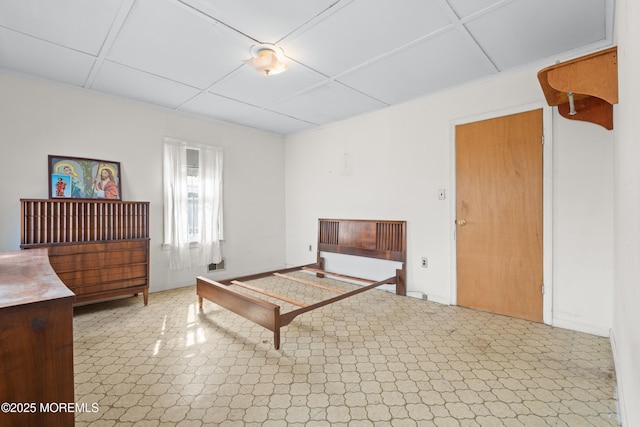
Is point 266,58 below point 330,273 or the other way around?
the other way around

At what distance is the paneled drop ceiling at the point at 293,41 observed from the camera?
1.93 metres

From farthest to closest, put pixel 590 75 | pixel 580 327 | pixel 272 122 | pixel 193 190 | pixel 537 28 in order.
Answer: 1. pixel 272 122
2. pixel 193 190
3. pixel 580 327
4. pixel 537 28
5. pixel 590 75

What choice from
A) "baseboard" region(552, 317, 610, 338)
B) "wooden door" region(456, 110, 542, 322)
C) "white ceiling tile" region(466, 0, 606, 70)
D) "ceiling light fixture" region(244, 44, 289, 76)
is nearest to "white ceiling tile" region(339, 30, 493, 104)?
"white ceiling tile" region(466, 0, 606, 70)

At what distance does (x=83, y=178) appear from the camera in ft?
10.4

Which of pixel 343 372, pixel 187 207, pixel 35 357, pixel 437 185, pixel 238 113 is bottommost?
pixel 343 372

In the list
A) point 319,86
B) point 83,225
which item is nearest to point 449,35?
point 319,86

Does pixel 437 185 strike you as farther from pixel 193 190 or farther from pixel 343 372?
pixel 193 190

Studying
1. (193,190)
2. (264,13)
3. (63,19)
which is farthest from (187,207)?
(264,13)

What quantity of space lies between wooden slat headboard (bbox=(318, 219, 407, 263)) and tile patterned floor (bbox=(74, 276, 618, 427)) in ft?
3.10

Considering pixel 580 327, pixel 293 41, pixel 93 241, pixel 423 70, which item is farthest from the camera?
pixel 93 241

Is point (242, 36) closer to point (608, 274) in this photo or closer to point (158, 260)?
point (158, 260)

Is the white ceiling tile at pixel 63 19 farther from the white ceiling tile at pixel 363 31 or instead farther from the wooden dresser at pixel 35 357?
the wooden dresser at pixel 35 357

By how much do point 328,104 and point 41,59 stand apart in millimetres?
2775

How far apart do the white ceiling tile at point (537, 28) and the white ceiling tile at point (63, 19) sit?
2583mm
